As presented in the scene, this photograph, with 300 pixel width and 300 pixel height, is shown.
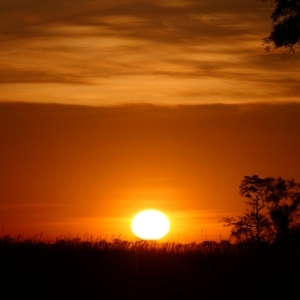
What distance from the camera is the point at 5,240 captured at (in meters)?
22.4

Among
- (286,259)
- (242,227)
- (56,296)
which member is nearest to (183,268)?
(286,259)

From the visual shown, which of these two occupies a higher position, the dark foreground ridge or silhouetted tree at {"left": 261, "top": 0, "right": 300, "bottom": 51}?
silhouetted tree at {"left": 261, "top": 0, "right": 300, "bottom": 51}

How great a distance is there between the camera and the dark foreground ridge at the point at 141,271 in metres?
18.9

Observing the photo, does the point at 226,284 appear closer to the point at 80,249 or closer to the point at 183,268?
the point at 183,268

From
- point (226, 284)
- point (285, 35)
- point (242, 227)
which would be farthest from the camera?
point (242, 227)

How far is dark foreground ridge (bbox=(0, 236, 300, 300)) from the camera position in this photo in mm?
18859

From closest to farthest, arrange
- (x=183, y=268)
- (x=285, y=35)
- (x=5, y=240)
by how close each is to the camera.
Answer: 1. (x=183, y=268)
2. (x=5, y=240)
3. (x=285, y=35)

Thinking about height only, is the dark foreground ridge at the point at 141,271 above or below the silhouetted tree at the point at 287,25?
below

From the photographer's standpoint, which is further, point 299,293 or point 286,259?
point 286,259

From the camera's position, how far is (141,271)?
2041 cm

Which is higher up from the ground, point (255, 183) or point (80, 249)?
point (255, 183)

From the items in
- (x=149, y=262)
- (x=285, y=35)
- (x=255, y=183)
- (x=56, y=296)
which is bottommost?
(x=56, y=296)

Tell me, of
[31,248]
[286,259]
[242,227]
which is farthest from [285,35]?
[242,227]

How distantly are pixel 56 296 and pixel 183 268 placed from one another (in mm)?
3905
